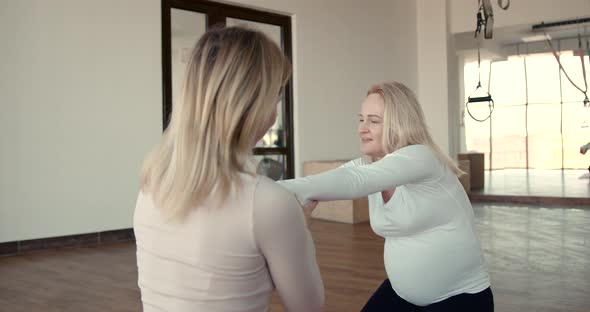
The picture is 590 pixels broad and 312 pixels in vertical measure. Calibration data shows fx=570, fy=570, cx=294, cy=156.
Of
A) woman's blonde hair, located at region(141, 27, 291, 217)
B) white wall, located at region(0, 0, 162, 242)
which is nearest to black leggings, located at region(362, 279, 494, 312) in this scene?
woman's blonde hair, located at region(141, 27, 291, 217)

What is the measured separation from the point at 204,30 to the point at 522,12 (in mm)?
5586

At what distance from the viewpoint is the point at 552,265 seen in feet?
13.8

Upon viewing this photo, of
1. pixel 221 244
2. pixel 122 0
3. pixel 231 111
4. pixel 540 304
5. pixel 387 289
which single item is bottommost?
pixel 540 304

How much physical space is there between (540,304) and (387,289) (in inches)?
67.3

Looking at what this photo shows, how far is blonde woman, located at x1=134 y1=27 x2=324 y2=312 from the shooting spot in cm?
88

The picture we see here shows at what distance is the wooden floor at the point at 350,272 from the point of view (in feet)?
10.8

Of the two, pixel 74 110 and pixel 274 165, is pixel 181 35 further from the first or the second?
pixel 274 165

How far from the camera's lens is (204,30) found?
7113mm

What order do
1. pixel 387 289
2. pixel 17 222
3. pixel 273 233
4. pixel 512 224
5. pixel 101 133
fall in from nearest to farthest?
pixel 273 233
pixel 387 289
pixel 17 222
pixel 101 133
pixel 512 224

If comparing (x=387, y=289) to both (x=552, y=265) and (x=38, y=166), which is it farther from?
(x=38, y=166)

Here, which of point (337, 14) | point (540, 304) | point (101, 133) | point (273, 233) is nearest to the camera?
point (273, 233)

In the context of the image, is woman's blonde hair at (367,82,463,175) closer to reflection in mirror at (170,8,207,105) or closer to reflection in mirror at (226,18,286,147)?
reflection in mirror at (170,8,207,105)

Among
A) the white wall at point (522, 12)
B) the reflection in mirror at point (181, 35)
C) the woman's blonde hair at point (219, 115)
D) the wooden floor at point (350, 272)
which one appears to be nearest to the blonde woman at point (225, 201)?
the woman's blonde hair at point (219, 115)

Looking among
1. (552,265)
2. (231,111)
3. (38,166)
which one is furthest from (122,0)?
(231,111)
